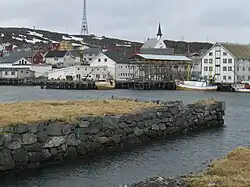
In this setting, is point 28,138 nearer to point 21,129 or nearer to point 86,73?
point 21,129

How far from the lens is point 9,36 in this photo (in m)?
192

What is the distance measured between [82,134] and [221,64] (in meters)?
76.8

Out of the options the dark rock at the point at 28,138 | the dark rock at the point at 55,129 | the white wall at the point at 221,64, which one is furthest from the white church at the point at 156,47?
the dark rock at the point at 28,138

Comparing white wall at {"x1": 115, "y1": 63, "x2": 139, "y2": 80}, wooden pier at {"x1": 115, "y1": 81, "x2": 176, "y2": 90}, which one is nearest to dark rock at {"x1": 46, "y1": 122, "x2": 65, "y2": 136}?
wooden pier at {"x1": 115, "y1": 81, "x2": 176, "y2": 90}

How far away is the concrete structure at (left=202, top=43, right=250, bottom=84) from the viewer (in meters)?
90.4

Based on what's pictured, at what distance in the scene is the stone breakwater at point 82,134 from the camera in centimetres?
1523

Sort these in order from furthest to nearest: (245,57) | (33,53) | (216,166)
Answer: (33,53) < (245,57) < (216,166)

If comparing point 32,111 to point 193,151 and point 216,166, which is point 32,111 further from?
point 216,166

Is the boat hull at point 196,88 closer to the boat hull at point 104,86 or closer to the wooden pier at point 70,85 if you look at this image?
the boat hull at point 104,86

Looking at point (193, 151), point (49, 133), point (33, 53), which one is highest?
point (33, 53)

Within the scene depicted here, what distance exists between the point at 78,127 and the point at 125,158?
224cm

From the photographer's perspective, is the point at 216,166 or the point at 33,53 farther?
the point at 33,53

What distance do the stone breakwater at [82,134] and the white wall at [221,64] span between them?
67625 millimetres

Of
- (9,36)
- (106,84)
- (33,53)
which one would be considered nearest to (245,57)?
(106,84)
